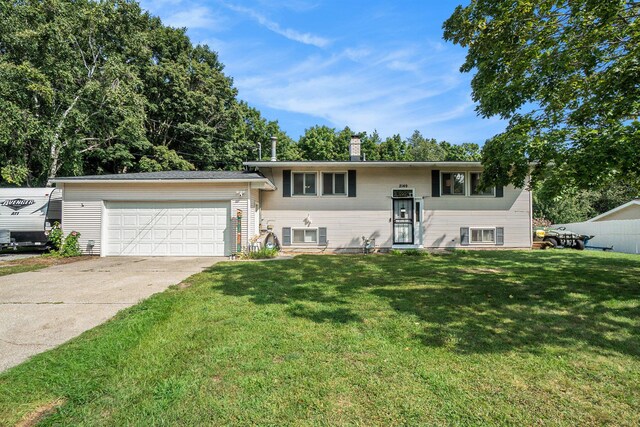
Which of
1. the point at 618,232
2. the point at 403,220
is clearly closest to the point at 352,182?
the point at 403,220

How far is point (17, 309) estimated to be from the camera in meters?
4.43

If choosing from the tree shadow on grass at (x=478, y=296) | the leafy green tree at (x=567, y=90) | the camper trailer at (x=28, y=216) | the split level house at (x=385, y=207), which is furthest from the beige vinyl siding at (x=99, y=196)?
the leafy green tree at (x=567, y=90)

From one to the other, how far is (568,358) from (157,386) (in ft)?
11.4

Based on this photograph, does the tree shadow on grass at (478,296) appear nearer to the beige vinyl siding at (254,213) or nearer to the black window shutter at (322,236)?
the beige vinyl siding at (254,213)

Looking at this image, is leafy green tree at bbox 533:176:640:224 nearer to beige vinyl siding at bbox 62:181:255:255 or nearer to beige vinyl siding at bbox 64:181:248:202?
beige vinyl siding at bbox 64:181:248:202

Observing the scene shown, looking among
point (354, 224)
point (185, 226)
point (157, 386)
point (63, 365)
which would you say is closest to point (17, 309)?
point (63, 365)

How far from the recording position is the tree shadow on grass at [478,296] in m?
3.30

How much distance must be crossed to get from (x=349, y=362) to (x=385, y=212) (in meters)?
9.34

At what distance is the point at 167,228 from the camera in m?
10.7

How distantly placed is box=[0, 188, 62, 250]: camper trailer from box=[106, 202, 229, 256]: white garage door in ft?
8.88

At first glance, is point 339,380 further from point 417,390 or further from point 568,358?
point 568,358

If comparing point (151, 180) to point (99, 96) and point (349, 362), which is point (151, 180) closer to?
point (99, 96)

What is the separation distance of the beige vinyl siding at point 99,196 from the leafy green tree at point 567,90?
8.59 m

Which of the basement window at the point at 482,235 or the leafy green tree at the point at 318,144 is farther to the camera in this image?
the leafy green tree at the point at 318,144
